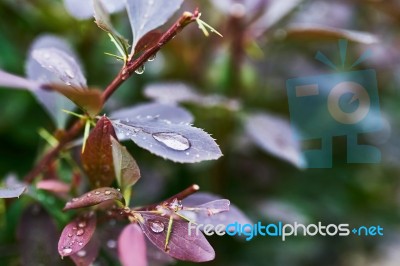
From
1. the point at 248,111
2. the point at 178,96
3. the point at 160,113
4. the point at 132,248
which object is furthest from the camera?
the point at 248,111

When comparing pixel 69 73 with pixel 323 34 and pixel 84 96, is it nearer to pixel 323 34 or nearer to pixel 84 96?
pixel 84 96

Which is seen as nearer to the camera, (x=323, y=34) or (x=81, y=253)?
(x=81, y=253)

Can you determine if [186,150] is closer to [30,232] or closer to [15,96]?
[30,232]

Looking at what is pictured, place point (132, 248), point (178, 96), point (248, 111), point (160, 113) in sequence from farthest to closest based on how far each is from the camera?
point (248, 111) → point (178, 96) → point (160, 113) → point (132, 248)

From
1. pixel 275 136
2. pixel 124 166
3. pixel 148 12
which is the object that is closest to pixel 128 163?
pixel 124 166

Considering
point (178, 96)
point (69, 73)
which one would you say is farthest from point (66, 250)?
point (178, 96)

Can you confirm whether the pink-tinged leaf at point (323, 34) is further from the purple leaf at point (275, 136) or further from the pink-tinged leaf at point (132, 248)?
the pink-tinged leaf at point (132, 248)

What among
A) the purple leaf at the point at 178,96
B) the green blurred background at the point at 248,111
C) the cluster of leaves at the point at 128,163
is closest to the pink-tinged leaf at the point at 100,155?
the cluster of leaves at the point at 128,163

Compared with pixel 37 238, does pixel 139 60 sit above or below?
above
